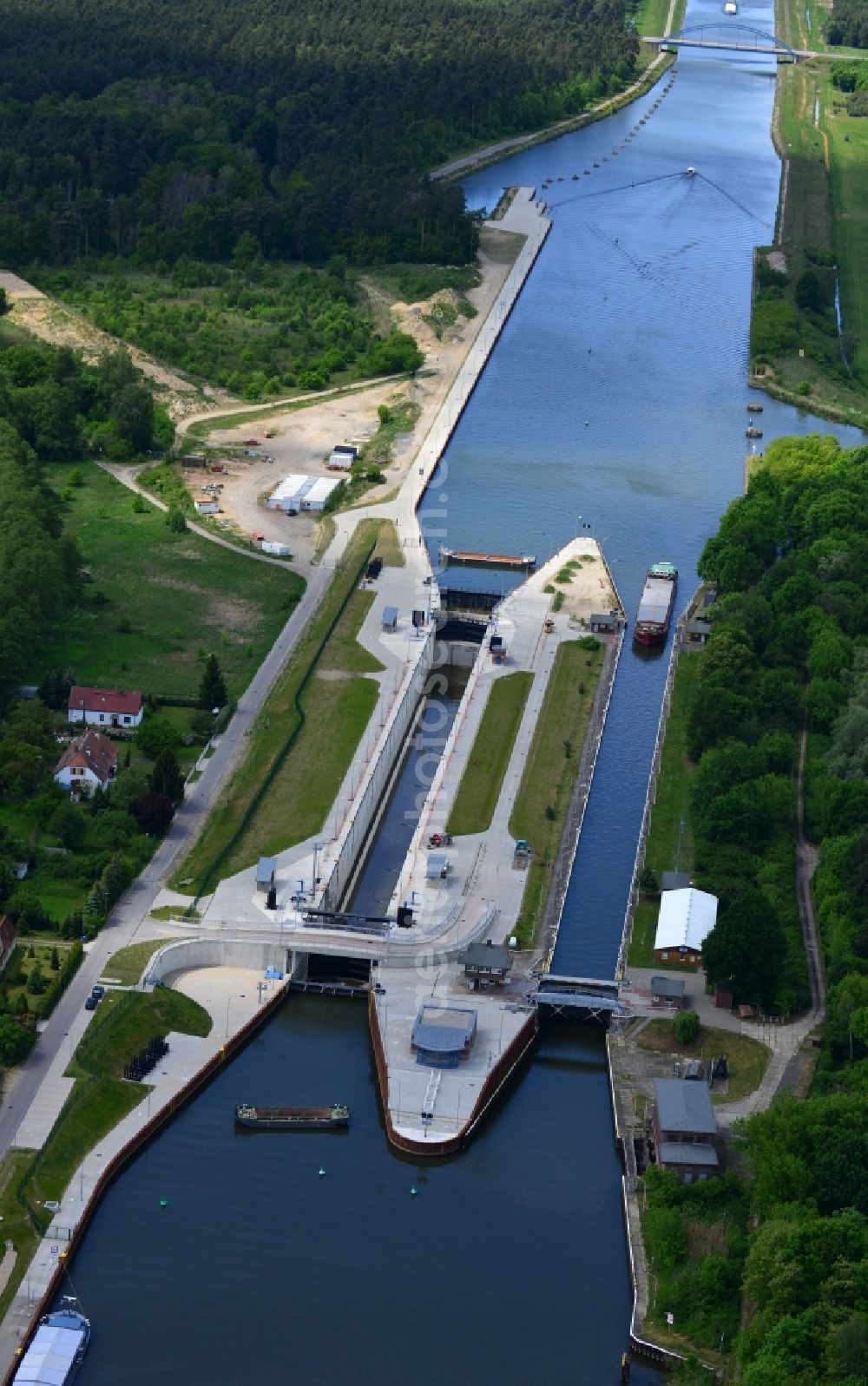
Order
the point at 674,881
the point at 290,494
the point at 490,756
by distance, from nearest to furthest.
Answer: the point at 674,881 < the point at 490,756 < the point at 290,494

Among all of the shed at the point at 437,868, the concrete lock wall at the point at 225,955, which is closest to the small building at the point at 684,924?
the shed at the point at 437,868

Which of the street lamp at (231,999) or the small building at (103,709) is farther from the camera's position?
the small building at (103,709)

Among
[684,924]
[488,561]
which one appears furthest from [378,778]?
[488,561]

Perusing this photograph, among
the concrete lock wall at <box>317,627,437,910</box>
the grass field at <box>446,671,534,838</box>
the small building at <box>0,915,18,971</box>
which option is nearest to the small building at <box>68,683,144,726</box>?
the concrete lock wall at <box>317,627,437,910</box>

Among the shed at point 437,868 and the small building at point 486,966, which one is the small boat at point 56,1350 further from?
the shed at point 437,868

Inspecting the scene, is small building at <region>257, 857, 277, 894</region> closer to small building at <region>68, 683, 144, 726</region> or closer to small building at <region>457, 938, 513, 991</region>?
small building at <region>457, 938, 513, 991</region>

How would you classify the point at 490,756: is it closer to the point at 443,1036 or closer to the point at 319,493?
the point at 443,1036
